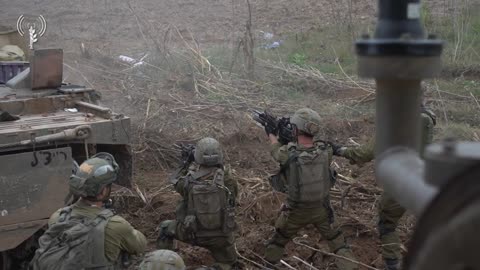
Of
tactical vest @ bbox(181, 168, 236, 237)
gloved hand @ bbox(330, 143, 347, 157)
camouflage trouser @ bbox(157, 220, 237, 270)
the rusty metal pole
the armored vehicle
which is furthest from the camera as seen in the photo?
gloved hand @ bbox(330, 143, 347, 157)

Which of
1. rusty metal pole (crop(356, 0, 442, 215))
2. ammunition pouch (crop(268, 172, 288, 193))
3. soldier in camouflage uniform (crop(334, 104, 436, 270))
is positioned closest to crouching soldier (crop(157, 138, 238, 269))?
ammunition pouch (crop(268, 172, 288, 193))

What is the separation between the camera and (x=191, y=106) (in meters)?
10.3

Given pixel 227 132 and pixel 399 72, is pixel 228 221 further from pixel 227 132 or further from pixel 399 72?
pixel 227 132

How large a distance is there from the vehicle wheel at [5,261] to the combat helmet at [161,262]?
180 centimetres

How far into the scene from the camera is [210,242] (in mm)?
5543

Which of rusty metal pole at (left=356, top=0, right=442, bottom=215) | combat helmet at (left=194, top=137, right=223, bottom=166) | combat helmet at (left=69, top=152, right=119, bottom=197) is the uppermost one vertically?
rusty metal pole at (left=356, top=0, right=442, bottom=215)

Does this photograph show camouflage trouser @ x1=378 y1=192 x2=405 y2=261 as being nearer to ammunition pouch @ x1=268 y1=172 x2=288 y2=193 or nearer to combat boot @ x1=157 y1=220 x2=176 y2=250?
ammunition pouch @ x1=268 y1=172 x2=288 y2=193

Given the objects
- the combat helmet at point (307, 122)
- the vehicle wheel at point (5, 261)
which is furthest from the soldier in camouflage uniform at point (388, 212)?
the vehicle wheel at point (5, 261)

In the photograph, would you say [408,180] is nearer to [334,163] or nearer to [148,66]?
[334,163]

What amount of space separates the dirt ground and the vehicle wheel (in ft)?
4.10

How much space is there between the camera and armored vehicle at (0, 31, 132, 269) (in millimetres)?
5113

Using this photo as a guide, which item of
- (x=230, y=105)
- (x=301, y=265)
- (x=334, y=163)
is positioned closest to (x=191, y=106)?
(x=230, y=105)

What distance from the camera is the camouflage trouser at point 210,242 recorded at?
18.1 feet

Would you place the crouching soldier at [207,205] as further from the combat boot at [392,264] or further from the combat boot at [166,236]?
the combat boot at [392,264]
